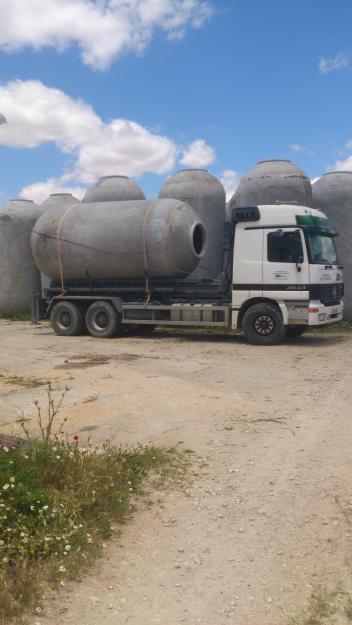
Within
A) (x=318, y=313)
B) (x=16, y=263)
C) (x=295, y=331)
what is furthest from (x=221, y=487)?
(x=16, y=263)

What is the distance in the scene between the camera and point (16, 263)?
21000 mm

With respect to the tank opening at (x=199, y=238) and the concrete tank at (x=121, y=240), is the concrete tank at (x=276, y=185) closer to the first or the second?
the tank opening at (x=199, y=238)

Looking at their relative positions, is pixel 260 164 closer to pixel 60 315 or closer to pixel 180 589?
pixel 60 315

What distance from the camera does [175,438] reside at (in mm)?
5918

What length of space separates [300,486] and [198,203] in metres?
12.8

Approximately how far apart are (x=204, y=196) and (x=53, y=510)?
13828 mm

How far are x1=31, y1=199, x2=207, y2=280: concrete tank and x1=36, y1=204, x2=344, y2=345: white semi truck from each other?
1.86 ft

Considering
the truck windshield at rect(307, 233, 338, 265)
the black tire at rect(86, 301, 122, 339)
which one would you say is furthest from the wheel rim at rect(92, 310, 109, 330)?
the truck windshield at rect(307, 233, 338, 265)

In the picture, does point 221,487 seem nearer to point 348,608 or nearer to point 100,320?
point 348,608

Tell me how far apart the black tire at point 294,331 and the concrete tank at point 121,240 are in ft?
9.35

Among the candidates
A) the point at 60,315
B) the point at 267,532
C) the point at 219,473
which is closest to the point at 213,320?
the point at 60,315

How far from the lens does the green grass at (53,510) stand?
10.8ft

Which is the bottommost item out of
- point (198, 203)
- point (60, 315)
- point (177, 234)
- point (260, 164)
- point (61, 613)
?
point (61, 613)

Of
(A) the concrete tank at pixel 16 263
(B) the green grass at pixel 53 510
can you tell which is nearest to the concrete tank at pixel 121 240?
(A) the concrete tank at pixel 16 263
